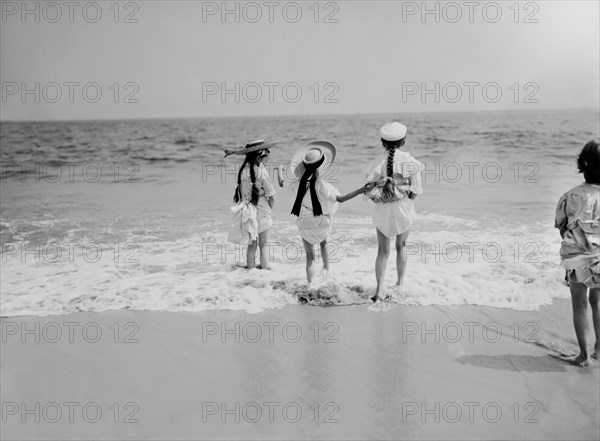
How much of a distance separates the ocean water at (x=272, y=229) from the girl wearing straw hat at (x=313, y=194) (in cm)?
31

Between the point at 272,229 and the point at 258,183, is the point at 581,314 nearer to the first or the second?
the point at 258,183

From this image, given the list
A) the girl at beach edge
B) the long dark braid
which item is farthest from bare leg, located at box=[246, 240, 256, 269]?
the girl at beach edge

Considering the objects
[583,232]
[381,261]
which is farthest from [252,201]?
[583,232]

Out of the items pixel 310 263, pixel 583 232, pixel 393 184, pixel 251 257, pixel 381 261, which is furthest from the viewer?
pixel 251 257

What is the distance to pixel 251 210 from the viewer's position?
3.25m

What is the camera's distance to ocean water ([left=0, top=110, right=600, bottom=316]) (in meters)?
2.82

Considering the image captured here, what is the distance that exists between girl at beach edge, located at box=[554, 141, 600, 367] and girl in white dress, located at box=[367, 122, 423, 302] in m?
0.80

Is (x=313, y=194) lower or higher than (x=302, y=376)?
higher

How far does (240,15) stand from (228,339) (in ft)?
15.8

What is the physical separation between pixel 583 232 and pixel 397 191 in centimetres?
91

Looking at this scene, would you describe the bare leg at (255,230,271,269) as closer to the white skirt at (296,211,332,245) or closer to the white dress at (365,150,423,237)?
the white skirt at (296,211,332,245)

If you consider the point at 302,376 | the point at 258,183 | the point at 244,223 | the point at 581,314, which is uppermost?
the point at 258,183

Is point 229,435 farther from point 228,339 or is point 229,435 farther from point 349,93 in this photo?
point 349,93

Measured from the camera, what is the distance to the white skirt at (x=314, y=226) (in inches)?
110
